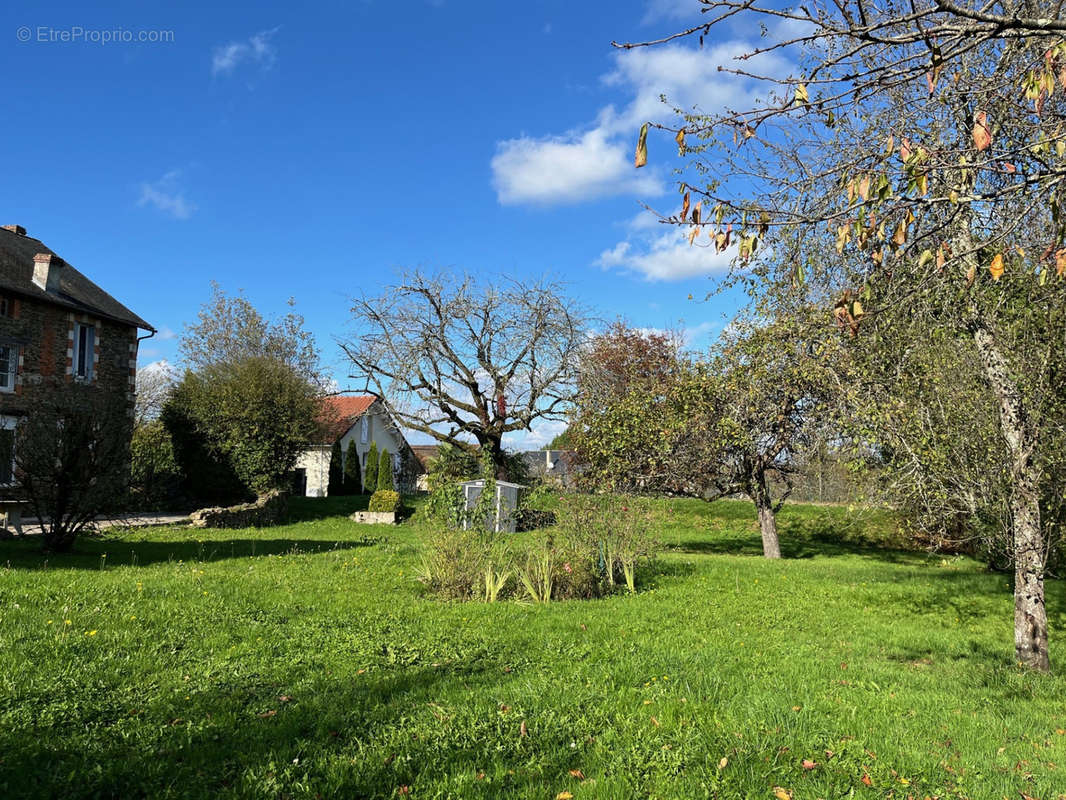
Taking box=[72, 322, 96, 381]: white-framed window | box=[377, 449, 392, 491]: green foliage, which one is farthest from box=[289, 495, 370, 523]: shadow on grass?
box=[72, 322, 96, 381]: white-framed window

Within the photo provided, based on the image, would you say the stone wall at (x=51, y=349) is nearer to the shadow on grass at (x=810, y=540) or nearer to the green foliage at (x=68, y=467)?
the green foliage at (x=68, y=467)

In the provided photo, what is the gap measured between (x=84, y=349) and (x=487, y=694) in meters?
23.6

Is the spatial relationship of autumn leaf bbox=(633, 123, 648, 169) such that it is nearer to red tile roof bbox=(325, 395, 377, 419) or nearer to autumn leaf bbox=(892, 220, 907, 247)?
autumn leaf bbox=(892, 220, 907, 247)

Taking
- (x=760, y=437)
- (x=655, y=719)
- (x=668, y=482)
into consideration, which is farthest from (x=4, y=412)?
(x=655, y=719)

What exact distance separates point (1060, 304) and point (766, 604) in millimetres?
5237

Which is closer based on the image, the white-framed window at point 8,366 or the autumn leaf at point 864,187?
the autumn leaf at point 864,187

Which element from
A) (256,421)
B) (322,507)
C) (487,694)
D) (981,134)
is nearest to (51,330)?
(256,421)

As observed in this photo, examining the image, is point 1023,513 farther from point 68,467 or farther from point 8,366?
point 8,366

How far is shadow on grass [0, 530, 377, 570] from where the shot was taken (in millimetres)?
10789

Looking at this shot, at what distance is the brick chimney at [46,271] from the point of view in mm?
22625

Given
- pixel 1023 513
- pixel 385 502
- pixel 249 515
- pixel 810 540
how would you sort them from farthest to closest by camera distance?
pixel 385 502 < pixel 810 540 < pixel 249 515 < pixel 1023 513

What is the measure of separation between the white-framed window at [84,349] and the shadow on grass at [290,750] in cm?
2217

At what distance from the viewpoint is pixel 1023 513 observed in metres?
7.77

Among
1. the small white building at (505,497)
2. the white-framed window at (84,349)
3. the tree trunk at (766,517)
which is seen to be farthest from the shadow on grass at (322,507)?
the tree trunk at (766,517)
